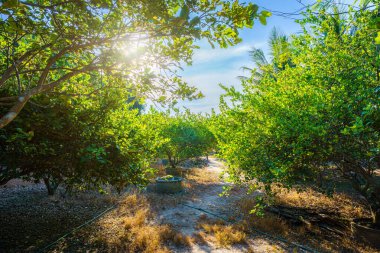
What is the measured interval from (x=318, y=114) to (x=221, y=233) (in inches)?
183

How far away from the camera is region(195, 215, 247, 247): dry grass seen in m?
6.97

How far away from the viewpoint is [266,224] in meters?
8.04

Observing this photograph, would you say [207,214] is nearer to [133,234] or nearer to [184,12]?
[133,234]

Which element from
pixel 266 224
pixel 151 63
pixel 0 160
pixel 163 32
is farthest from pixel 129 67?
pixel 266 224

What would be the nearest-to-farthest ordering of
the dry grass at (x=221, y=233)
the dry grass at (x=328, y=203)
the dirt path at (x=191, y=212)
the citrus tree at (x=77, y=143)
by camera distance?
the citrus tree at (x=77, y=143) → the dry grass at (x=221, y=233) → the dirt path at (x=191, y=212) → the dry grass at (x=328, y=203)

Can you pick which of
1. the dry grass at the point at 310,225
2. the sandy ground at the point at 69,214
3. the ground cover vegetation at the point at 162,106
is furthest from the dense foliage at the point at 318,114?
the sandy ground at the point at 69,214

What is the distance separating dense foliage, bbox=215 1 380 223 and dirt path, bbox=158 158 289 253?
6.81ft

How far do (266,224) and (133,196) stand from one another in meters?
6.16

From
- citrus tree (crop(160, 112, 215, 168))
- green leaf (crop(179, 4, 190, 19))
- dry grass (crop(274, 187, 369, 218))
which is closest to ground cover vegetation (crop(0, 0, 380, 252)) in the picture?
green leaf (crop(179, 4, 190, 19))

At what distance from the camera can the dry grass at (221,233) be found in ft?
22.9

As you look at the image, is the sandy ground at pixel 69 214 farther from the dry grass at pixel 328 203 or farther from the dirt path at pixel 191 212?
the dry grass at pixel 328 203

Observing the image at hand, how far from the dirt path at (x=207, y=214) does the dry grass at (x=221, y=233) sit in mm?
192

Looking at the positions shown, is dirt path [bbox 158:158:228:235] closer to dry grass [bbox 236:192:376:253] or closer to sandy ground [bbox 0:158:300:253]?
sandy ground [bbox 0:158:300:253]

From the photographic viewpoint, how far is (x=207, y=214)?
9.55 metres
